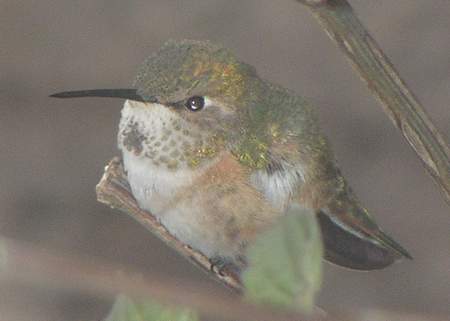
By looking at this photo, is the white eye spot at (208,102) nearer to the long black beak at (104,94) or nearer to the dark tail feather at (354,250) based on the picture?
the long black beak at (104,94)

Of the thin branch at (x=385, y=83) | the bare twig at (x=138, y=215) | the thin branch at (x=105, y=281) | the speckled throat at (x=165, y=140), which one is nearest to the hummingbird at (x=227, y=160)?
the speckled throat at (x=165, y=140)

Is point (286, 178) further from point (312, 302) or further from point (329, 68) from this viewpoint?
point (329, 68)

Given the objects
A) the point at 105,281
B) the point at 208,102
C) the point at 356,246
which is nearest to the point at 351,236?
the point at 356,246

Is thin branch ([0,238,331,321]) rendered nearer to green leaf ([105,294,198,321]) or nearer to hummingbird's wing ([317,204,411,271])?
green leaf ([105,294,198,321])

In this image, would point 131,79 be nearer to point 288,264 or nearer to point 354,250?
point 354,250

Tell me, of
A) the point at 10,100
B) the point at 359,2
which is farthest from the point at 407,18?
the point at 10,100

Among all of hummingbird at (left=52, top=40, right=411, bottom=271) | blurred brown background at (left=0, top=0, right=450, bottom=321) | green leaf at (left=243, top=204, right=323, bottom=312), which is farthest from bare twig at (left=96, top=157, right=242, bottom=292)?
blurred brown background at (left=0, top=0, right=450, bottom=321)
